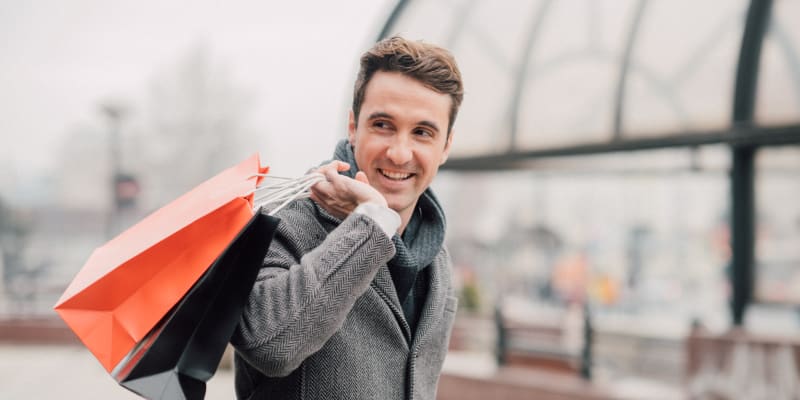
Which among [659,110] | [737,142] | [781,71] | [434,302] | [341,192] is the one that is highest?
[781,71]

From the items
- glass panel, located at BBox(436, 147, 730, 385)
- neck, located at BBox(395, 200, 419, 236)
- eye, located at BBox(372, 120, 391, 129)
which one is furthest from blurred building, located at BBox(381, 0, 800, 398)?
glass panel, located at BBox(436, 147, 730, 385)

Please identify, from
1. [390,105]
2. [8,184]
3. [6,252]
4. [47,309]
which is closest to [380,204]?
[390,105]

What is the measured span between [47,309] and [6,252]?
11.1 ft

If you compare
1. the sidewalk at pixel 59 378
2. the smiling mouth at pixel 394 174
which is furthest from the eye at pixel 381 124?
the sidewalk at pixel 59 378

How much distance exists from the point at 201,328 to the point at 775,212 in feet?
19.8

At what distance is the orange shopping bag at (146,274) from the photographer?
43.9 inches

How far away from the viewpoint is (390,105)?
4.74 feet

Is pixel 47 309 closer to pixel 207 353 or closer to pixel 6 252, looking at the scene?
pixel 6 252

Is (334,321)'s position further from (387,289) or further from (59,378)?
(59,378)

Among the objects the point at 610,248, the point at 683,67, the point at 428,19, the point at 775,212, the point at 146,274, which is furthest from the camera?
the point at 610,248

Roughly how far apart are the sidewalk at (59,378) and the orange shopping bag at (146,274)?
6.59 m

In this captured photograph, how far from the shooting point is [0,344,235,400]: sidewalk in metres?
7.83

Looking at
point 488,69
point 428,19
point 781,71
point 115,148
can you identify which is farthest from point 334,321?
point 115,148

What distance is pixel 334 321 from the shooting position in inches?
46.6
